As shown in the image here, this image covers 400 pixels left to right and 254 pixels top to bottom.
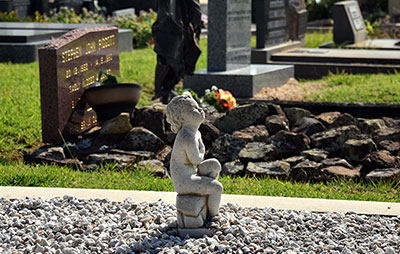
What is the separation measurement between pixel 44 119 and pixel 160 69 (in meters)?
2.50

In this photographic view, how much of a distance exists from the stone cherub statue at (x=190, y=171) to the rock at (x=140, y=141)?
9.82ft

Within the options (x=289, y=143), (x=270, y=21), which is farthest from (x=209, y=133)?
(x=270, y=21)

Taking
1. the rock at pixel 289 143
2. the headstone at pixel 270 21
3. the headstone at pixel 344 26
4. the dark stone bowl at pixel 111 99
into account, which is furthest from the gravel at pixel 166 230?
the headstone at pixel 344 26

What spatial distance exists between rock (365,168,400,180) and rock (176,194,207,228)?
245cm

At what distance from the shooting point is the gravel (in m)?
4.18

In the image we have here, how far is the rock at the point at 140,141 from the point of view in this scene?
7344 mm

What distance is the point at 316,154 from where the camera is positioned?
7000 millimetres

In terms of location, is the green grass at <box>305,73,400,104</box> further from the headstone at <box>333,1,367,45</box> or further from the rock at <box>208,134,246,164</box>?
the headstone at <box>333,1,367,45</box>

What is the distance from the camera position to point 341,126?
7.66m

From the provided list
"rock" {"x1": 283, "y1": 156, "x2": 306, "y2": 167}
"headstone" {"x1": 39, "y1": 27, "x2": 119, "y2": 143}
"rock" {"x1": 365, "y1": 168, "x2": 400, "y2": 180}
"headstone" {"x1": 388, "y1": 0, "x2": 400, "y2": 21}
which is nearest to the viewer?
"rock" {"x1": 365, "y1": 168, "x2": 400, "y2": 180}

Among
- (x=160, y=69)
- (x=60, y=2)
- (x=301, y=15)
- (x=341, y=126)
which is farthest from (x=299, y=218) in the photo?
(x=60, y=2)

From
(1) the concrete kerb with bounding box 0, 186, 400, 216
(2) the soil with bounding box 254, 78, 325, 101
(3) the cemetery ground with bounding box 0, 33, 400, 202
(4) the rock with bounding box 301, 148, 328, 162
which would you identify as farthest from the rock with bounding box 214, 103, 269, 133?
(1) the concrete kerb with bounding box 0, 186, 400, 216

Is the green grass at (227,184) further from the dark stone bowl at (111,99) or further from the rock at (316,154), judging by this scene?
the dark stone bowl at (111,99)

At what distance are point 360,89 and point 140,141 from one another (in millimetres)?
4239
